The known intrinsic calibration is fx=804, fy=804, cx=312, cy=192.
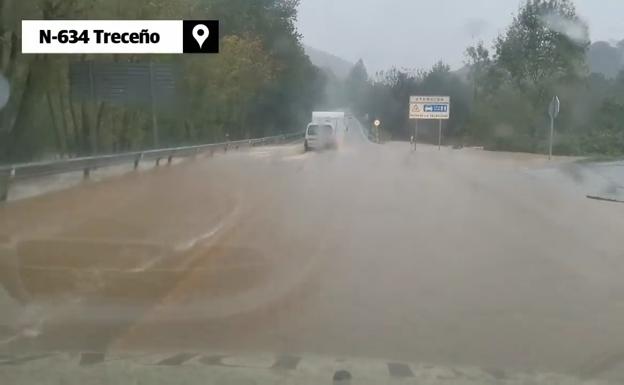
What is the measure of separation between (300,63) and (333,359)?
44875mm

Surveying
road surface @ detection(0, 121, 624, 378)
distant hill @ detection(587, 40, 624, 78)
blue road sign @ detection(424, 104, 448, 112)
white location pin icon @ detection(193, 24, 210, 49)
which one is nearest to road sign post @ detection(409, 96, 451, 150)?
blue road sign @ detection(424, 104, 448, 112)

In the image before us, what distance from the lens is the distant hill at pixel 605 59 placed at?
3969 centimetres

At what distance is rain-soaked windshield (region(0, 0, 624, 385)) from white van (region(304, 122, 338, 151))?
4.00 meters

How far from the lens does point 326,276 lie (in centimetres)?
947

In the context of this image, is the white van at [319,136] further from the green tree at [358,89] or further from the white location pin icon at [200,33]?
the green tree at [358,89]

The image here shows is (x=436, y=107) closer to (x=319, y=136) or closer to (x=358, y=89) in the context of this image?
(x=319, y=136)

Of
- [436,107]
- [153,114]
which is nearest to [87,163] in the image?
[153,114]

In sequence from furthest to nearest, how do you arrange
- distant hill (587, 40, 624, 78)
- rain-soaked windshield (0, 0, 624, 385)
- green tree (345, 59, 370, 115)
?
green tree (345, 59, 370, 115) → distant hill (587, 40, 624, 78) → rain-soaked windshield (0, 0, 624, 385)

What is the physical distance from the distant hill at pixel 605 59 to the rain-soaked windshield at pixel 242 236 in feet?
0.98

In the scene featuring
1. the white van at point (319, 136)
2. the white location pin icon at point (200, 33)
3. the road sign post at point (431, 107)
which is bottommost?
the white van at point (319, 136)

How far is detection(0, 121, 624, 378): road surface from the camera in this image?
667cm

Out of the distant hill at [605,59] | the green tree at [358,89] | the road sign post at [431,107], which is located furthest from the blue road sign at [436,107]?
the green tree at [358,89]

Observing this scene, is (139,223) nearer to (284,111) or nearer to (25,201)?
(25,201)

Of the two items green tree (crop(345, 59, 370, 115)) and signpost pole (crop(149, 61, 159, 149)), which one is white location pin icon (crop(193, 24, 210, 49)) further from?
green tree (crop(345, 59, 370, 115))
